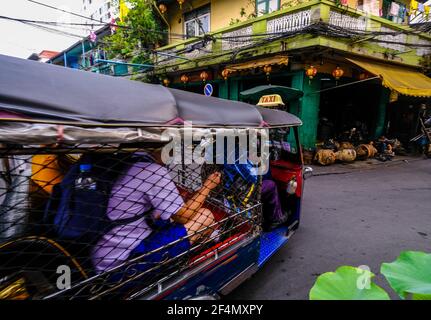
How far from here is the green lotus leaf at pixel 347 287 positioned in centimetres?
88

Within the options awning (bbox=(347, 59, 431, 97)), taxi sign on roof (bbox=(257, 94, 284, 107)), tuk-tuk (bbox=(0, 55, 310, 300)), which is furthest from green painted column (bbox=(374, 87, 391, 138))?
tuk-tuk (bbox=(0, 55, 310, 300))

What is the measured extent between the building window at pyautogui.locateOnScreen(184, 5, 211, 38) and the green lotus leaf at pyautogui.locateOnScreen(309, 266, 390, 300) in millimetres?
12735

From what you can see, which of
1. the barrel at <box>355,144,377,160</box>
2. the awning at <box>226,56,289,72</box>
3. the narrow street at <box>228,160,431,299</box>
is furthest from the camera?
the barrel at <box>355,144,377,160</box>

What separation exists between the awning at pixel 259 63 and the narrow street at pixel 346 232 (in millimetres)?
3948

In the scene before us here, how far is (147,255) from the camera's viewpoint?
5.13ft

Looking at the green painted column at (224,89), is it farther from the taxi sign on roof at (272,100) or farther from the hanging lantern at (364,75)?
the hanging lantern at (364,75)

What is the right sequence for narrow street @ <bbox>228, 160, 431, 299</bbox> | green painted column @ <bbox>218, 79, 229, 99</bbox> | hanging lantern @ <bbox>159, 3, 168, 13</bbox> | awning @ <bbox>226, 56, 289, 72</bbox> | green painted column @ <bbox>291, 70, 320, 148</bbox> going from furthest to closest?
hanging lantern @ <bbox>159, 3, 168, 13</bbox>
green painted column @ <bbox>218, 79, 229, 99</bbox>
green painted column @ <bbox>291, 70, 320, 148</bbox>
awning @ <bbox>226, 56, 289, 72</bbox>
narrow street @ <bbox>228, 160, 431, 299</bbox>

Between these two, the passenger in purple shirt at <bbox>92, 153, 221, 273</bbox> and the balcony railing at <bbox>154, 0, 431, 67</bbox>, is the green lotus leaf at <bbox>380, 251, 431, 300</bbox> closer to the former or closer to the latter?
the passenger in purple shirt at <bbox>92, 153, 221, 273</bbox>

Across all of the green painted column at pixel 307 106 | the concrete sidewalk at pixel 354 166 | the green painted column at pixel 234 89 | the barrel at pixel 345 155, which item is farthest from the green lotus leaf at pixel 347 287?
the green painted column at pixel 234 89

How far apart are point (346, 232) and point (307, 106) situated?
5.29 meters

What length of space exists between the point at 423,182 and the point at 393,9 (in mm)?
7444

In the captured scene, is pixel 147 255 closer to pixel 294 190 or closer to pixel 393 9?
pixel 294 190

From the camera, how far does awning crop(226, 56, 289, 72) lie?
774cm
